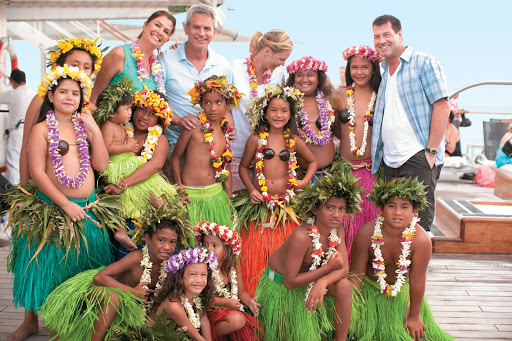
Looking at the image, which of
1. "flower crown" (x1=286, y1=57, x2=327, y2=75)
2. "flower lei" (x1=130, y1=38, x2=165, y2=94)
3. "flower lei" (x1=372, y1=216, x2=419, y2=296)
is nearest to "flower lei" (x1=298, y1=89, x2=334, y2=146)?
"flower crown" (x1=286, y1=57, x2=327, y2=75)

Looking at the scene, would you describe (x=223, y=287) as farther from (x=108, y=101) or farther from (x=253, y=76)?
(x=253, y=76)

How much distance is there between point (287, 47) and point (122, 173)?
148 centimetres

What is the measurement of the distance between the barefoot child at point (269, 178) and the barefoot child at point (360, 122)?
1.01 ft

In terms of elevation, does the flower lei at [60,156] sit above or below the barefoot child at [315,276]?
above

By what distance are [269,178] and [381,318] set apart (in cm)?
113

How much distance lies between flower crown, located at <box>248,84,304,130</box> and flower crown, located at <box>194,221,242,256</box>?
2.60 feet

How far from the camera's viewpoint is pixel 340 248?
10.0 feet

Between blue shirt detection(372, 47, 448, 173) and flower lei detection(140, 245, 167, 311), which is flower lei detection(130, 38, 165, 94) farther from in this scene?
blue shirt detection(372, 47, 448, 173)

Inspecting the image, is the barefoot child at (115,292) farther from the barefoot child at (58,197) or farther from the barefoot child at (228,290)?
the barefoot child at (228,290)

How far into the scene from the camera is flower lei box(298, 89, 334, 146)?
3783 mm

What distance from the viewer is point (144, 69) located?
3557 millimetres

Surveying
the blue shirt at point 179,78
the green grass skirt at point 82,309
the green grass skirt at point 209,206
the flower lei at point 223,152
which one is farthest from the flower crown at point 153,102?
the green grass skirt at point 82,309

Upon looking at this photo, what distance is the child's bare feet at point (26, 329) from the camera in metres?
3.12

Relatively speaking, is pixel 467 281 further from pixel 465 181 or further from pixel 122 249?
pixel 465 181
